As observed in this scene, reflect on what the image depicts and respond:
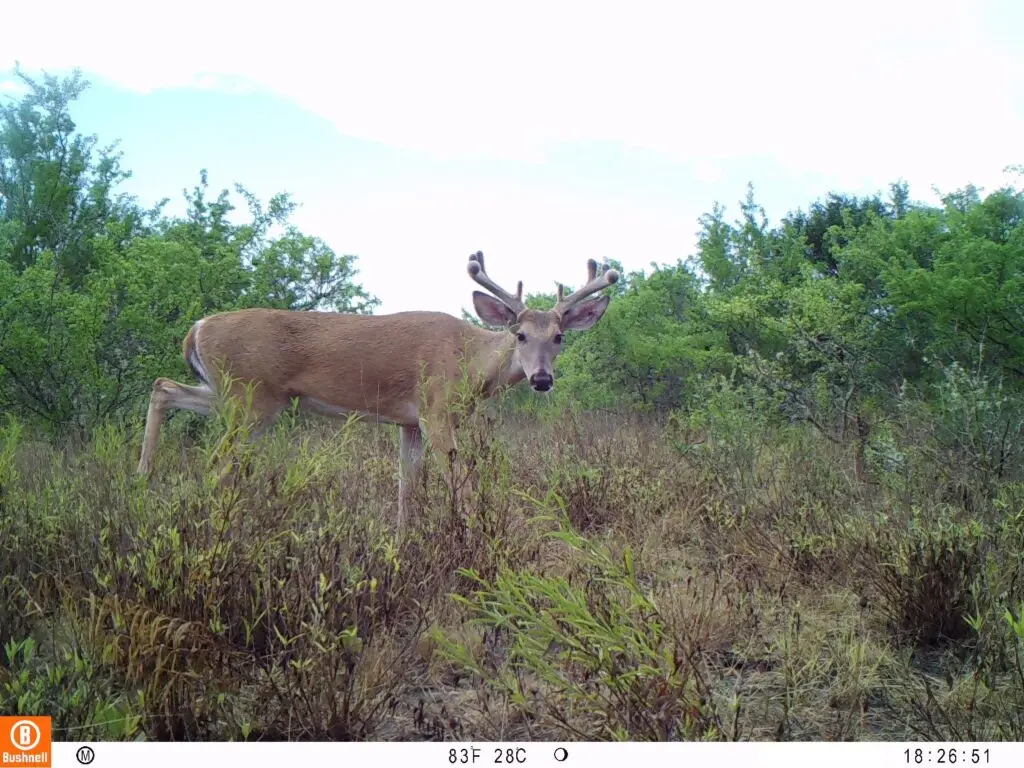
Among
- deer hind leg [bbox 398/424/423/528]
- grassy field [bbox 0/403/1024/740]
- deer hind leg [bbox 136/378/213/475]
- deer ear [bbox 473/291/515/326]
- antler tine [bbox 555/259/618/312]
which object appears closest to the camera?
grassy field [bbox 0/403/1024/740]

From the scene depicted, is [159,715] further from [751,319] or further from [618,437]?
[751,319]

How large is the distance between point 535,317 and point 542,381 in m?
0.78

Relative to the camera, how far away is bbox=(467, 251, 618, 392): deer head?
6141 millimetres

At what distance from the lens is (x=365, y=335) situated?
21.1 ft

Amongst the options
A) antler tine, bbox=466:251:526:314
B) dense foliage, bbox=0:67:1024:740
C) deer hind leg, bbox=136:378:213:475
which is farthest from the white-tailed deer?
dense foliage, bbox=0:67:1024:740

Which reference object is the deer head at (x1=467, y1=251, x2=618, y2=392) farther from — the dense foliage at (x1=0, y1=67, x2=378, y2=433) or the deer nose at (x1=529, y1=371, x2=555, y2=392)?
the dense foliage at (x1=0, y1=67, x2=378, y2=433)

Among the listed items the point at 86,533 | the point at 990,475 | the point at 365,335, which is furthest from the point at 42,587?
the point at 990,475

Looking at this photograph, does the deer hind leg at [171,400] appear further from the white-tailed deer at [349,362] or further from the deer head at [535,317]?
the deer head at [535,317]

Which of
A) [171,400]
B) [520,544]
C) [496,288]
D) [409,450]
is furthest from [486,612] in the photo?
[171,400]

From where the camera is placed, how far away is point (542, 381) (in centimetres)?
585

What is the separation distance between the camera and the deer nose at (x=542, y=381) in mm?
5828

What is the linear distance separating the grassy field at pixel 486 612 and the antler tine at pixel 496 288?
2561 mm

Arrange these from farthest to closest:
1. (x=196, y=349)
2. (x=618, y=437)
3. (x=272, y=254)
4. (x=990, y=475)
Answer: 1. (x=272, y=254)
2. (x=618, y=437)
3. (x=196, y=349)
4. (x=990, y=475)

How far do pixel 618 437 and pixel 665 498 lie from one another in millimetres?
2231
